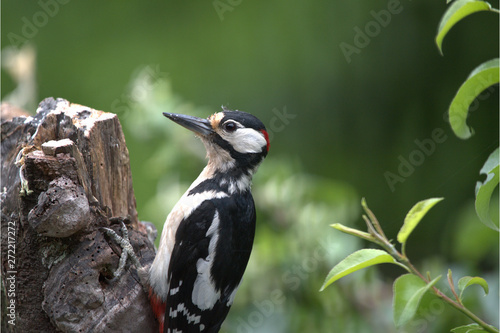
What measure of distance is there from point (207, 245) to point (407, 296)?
2.85 feet

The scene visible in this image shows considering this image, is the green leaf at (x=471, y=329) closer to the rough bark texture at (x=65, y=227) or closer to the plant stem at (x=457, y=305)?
the plant stem at (x=457, y=305)

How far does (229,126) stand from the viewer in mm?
1977

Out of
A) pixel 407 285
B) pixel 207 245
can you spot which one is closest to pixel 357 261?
pixel 407 285

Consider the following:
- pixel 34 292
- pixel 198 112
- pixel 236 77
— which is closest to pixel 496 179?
pixel 34 292

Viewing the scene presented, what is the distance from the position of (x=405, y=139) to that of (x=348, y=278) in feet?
3.79

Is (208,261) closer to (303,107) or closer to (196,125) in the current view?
(196,125)

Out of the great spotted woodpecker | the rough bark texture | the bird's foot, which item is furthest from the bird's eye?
the bird's foot

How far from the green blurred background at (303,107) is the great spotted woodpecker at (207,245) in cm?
47

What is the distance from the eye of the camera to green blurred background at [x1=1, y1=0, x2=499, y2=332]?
2.40 meters

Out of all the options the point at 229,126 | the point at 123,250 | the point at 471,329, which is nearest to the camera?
the point at 471,329

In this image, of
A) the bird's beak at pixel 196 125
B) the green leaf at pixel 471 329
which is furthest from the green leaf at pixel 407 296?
the bird's beak at pixel 196 125

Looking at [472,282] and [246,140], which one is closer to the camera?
[472,282]

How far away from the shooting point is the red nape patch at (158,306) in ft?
5.73

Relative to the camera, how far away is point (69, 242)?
1.58 meters
